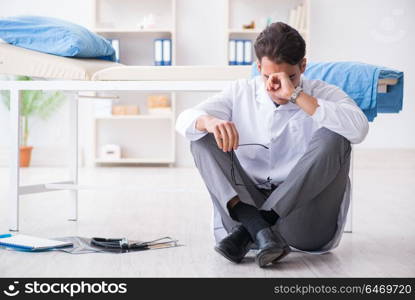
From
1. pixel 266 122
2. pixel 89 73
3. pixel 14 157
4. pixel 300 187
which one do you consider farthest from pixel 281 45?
pixel 14 157

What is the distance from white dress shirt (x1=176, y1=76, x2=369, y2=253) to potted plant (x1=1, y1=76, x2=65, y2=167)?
4.39 metres

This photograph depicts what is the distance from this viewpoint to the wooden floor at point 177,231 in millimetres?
1884

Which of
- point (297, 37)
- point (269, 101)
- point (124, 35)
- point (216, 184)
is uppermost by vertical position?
point (124, 35)

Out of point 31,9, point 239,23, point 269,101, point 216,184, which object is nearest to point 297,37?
point 269,101

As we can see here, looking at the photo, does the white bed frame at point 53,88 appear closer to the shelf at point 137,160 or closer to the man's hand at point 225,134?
the man's hand at point 225,134

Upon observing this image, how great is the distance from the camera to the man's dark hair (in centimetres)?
189

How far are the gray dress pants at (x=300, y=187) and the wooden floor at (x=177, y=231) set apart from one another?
0.35ft

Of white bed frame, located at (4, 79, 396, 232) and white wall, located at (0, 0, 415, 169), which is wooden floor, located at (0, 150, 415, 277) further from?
white wall, located at (0, 0, 415, 169)

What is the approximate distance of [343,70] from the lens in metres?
2.40

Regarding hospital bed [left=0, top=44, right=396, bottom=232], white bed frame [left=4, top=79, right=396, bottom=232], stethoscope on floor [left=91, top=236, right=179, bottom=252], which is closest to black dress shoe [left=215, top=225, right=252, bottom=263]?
stethoscope on floor [left=91, top=236, right=179, bottom=252]

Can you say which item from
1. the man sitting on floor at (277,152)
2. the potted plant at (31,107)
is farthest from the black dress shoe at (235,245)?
the potted plant at (31,107)

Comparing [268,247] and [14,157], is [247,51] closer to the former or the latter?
[14,157]

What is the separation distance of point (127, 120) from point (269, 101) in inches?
174

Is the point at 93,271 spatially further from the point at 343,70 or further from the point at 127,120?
the point at 127,120
